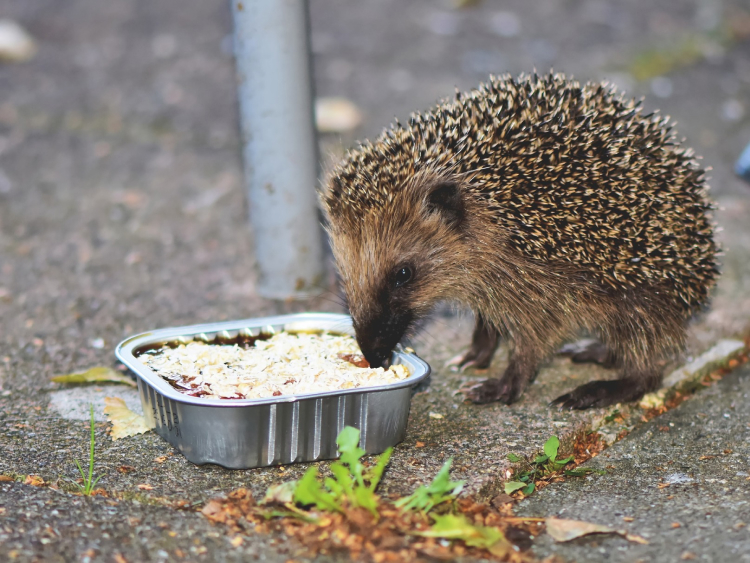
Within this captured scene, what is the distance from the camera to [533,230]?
404cm

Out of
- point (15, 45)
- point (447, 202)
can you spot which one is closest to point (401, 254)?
point (447, 202)

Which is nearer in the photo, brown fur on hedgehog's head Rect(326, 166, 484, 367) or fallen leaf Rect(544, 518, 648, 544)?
fallen leaf Rect(544, 518, 648, 544)

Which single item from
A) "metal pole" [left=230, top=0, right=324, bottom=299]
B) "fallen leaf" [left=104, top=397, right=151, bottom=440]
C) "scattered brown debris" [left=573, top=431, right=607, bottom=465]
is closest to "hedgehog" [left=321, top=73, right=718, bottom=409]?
"scattered brown debris" [left=573, top=431, right=607, bottom=465]

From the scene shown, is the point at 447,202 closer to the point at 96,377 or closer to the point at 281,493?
the point at 281,493

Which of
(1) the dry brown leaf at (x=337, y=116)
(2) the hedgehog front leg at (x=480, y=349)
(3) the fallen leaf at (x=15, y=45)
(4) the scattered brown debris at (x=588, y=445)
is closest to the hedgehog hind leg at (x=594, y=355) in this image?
(2) the hedgehog front leg at (x=480, y=349)

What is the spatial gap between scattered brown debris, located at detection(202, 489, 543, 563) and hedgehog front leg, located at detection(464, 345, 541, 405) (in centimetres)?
104

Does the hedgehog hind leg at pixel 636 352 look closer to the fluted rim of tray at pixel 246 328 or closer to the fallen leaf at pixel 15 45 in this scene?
the fluted rim of tray at pixel 246 328

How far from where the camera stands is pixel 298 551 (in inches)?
110

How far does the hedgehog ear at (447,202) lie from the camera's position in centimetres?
402

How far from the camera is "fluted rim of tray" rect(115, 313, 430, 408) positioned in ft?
10.6

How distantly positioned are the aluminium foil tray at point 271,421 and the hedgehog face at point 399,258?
1.48 ft

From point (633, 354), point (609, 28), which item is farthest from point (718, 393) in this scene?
point (609, 28)

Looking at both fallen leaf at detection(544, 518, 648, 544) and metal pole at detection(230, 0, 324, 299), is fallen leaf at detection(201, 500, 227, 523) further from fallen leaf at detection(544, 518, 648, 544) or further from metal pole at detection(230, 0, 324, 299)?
metal pole at detection(230, 0, 324, 299)

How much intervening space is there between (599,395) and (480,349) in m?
0.79
